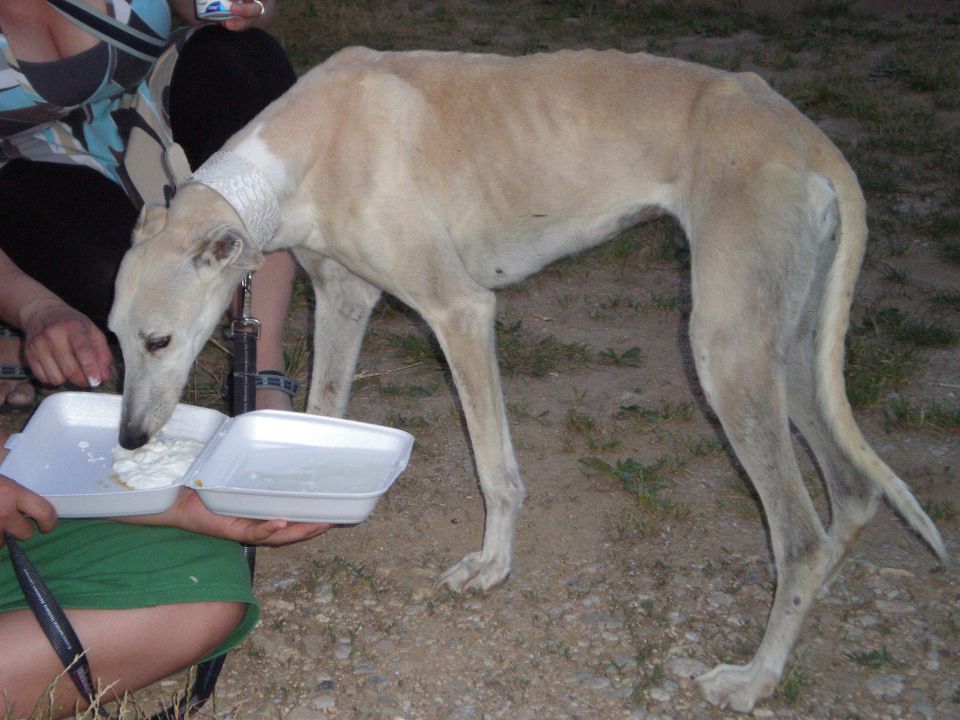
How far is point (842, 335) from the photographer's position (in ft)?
8.14

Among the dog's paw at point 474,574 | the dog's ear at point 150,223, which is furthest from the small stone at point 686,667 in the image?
the dog's ear at point 150,223

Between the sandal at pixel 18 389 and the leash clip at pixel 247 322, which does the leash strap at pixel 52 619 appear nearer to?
the leash clip at pixel 247 322

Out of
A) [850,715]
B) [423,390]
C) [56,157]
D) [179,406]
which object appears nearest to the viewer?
[850,715]

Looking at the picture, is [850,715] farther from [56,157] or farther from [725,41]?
[725,41]

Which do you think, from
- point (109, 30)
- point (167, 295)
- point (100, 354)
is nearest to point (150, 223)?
point (167, 295)

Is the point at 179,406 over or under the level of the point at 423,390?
over

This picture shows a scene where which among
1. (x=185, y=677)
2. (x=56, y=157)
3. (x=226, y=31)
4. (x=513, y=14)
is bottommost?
(x=513, y=14)

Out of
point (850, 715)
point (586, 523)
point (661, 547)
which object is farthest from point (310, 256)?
point (850, 715)

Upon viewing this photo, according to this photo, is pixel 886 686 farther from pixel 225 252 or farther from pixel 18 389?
pixel 18 389

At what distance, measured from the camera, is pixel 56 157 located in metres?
3.21

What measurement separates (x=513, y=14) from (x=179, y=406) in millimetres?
9400

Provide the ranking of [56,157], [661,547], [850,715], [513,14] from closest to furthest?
[850,715], [661,547], [56,157], [513,14]

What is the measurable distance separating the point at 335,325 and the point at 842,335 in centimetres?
153

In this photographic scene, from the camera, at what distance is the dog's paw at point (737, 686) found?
237 centimetres
